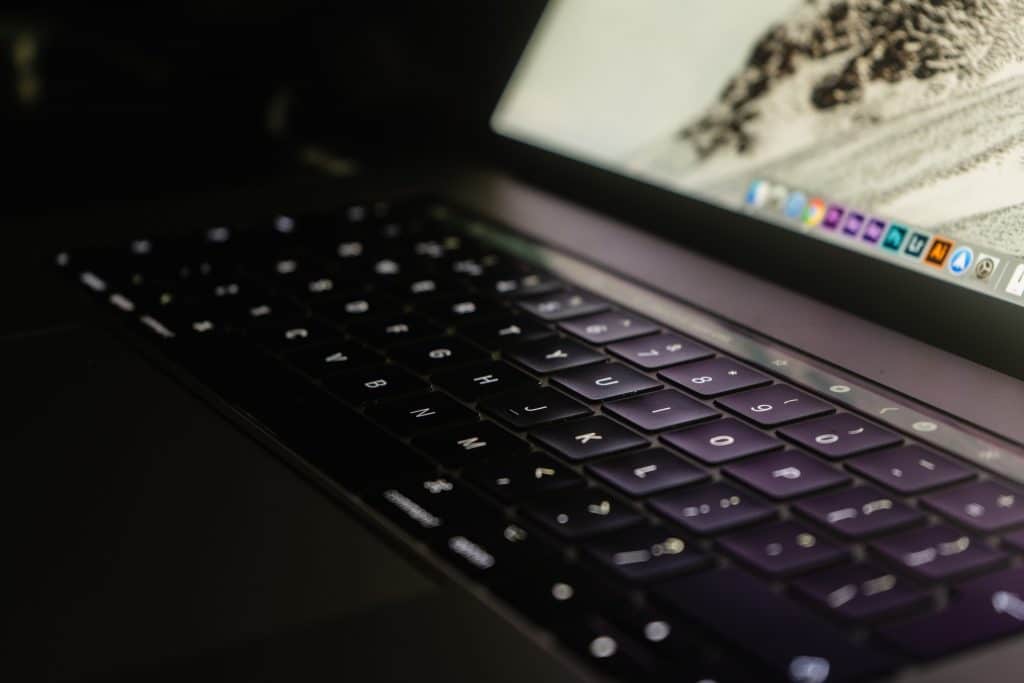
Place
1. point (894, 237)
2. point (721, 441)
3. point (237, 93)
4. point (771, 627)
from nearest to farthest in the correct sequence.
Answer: point (771, 627) < point (721, 441) < point (894, 237) < point (237, 93)

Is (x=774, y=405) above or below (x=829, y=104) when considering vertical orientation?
below

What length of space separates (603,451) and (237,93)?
0.59 metres

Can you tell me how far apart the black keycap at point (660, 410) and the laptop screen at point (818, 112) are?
0.15m

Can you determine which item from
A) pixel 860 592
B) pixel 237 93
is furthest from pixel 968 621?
pixel 237 93

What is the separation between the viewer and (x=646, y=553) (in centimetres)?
36

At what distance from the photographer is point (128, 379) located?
0.48 metres

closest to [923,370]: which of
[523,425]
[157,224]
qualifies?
[523,425]

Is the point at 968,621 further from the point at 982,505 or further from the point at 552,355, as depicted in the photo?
the point at 552,355

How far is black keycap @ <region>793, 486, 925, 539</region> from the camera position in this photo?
0.38m

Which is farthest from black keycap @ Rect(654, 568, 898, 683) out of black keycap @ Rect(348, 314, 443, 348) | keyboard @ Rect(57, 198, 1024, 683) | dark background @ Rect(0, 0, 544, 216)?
dark background @ Rect(0, 0, 544, 216)

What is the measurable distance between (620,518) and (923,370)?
0.20 m

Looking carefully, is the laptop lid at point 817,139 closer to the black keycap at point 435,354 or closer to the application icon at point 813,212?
the application icon at point 813,212

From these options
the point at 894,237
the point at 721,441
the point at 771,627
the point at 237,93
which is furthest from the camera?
the point at 237,93

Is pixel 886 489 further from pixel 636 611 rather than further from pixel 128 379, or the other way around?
pixel 128 379
